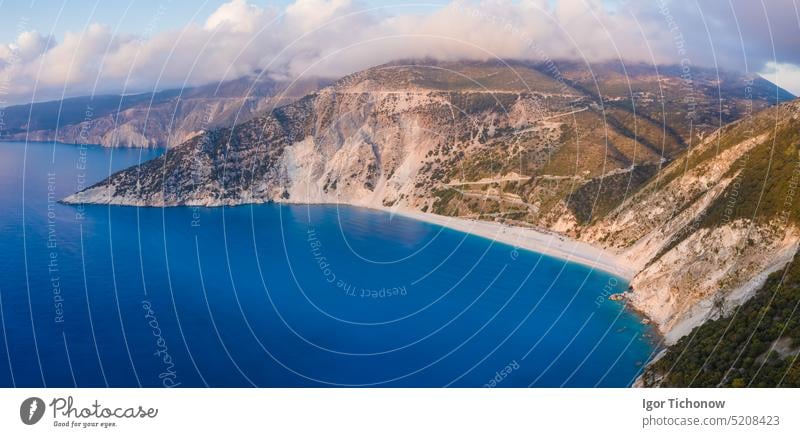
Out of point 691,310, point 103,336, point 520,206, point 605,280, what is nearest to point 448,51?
point 520,206

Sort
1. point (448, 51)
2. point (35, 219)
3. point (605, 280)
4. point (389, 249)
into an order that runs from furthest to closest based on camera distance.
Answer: point (448, 51), point (35, 219), point (389, 249), point (605, 280)

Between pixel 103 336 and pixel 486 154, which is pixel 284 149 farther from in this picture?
pixel 103 336

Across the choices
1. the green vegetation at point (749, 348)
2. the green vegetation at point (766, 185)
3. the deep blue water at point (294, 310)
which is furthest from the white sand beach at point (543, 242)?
the green vegetation at point (749, 348)

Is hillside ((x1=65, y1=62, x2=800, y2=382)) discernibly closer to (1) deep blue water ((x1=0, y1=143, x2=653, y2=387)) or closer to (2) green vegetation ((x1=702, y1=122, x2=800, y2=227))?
(2) green vegetation ((x1=702, y1=122, x2=800, y2=227))

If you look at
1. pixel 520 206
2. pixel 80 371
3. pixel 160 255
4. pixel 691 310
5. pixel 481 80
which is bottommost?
pixel 80 371

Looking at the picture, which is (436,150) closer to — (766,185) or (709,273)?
(766,185)

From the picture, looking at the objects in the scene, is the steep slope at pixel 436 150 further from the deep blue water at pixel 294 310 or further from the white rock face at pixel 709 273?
the white rock face at pixel 709 273
